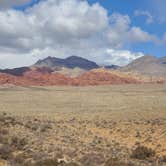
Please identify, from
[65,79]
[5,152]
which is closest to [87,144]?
[5,152]

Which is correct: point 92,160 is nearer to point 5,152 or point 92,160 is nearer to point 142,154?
point 142,154

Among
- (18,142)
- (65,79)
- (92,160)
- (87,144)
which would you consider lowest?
(87,144)

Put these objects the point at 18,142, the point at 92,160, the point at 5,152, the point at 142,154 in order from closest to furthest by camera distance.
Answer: the point at 92,160 < the point at 5,152 < the point at 142,154 < the point at 18,142

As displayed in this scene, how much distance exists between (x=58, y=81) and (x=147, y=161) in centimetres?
14572

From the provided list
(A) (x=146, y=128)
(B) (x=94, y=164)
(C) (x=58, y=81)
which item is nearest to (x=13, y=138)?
(B) (x=94, y=164)

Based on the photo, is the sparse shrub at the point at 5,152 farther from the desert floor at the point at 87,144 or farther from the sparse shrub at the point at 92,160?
the sparse shrub at the point at 92,160

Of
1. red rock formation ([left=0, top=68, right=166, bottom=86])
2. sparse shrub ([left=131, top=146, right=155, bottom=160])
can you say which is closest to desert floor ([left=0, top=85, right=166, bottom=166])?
sparse shrub ([left=131, top=146, right=155, bottom=160])

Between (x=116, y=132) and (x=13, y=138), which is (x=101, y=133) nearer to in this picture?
(x=116, y=132)

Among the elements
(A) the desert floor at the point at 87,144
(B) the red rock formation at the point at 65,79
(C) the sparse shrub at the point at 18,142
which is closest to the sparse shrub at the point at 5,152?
(A) the desert floor at the point at 87,144

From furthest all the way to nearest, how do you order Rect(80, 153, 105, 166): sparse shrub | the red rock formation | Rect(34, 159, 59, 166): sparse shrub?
1. the red rock formation
2. Rect(80, 153, 105, 166): sparse shrub
3. Rect(34, 159, 59, 166): sparse shrub

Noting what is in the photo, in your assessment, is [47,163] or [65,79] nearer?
[47,163]

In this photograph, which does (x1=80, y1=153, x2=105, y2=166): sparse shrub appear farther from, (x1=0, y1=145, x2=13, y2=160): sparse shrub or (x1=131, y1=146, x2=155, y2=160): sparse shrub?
(x1=0, y1=145, x2=13, y2=160): sparse shrub

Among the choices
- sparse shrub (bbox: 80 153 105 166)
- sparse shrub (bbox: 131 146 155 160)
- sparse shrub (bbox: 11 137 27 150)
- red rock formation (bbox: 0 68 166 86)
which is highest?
red rock formation (bbox: 0 68 166 86)

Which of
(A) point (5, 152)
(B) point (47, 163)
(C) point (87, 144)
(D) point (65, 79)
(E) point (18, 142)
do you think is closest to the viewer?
(B) point (47, 163)
